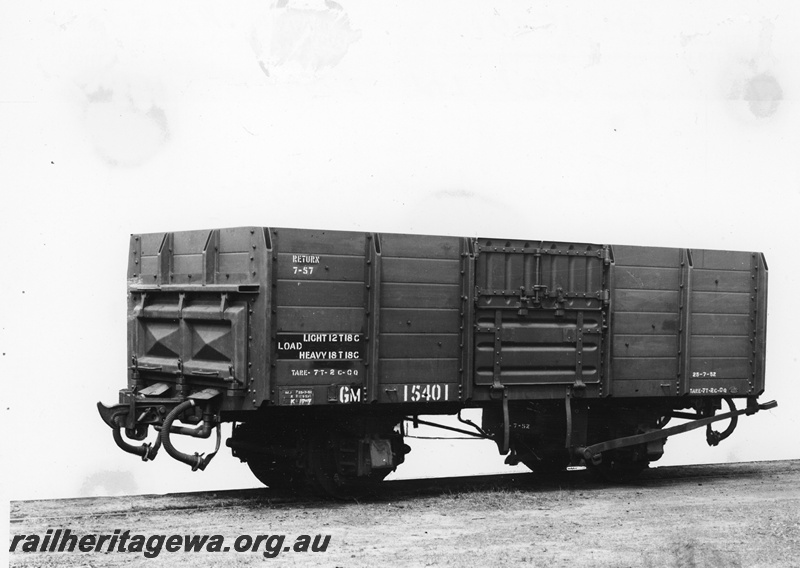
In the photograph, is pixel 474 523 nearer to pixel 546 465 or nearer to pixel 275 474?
pixel 275 474

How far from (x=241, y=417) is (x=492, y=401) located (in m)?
3.07

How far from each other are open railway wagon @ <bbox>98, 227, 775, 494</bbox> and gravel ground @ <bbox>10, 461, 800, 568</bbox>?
59cm

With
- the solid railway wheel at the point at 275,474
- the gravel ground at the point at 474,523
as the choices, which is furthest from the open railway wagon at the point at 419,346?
the gravel ground at the point at 474,523

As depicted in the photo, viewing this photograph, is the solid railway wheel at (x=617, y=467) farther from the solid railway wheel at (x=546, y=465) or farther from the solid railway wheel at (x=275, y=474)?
the solid railway wheel at (x=275, y=474)

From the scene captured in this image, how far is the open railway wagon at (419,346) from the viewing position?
14500mm

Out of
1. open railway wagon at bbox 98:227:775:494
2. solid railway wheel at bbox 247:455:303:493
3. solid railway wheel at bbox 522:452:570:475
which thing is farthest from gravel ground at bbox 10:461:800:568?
open railway wagon at bbox 98:227:775:494

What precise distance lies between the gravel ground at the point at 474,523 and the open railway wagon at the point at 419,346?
59cm

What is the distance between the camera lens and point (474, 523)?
46.8ft

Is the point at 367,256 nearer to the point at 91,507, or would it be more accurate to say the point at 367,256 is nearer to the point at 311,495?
the point at 311,495

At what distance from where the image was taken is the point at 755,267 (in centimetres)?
1772

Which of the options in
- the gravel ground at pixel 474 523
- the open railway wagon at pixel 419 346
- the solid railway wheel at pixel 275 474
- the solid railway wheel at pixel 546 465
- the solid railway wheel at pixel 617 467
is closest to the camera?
the gravel ground at pixel 474 523

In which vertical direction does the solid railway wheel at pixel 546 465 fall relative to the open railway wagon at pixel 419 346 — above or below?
below

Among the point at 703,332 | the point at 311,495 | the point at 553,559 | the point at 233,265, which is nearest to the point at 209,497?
the point at 311,495

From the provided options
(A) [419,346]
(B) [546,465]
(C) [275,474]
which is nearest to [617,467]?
(B) [546,465]
